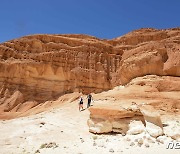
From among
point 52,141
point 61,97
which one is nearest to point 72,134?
point 52,141

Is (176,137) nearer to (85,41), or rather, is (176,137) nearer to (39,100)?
(39,100)

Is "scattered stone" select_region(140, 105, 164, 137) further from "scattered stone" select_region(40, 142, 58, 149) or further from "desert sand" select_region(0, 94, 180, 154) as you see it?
"scattered stone" select_region(40, 142, 58, 149)

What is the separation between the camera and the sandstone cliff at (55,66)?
40.0 metres

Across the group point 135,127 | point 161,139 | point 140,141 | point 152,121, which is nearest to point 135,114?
point 135,127

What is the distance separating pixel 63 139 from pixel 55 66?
28.7 meters

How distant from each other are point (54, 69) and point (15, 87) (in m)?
6.33

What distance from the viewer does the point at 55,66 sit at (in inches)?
1682

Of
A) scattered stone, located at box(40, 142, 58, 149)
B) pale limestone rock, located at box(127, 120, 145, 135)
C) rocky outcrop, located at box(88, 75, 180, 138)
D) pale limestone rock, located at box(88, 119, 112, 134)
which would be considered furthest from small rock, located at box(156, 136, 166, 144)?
scattered stone, located at box(40, 142, 58, 149)

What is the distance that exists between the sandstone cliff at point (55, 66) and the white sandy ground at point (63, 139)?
2026 cm

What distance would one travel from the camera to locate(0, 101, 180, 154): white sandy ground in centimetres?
1239

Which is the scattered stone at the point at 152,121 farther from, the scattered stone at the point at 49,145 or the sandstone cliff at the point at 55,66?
the sandstone cliff at the point at 55,66

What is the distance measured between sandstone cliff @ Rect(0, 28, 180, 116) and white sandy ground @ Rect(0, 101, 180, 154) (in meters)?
20.3

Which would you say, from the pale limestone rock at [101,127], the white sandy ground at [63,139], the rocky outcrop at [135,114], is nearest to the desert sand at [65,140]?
the white sandy ground at [63,139]

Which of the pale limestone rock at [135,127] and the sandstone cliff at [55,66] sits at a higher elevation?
the sandstone cliff at [55,66]
